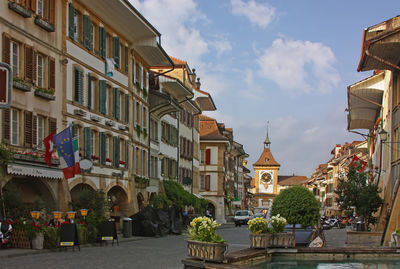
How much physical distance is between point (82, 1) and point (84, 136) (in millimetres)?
6043

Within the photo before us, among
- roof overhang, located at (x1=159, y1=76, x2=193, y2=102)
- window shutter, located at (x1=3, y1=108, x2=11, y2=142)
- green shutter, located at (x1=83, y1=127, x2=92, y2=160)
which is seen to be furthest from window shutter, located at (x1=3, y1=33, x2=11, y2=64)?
roof overhang, located at (x1=159, y1=76, x2=193, y2=102)

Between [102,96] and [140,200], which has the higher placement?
[102,96]

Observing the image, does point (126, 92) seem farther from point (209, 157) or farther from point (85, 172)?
point (209, 157)

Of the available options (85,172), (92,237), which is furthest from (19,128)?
(85,172)

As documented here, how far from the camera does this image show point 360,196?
3469 centimetres

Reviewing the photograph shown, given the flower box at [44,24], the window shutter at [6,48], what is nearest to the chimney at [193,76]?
the flower box at [44,24]

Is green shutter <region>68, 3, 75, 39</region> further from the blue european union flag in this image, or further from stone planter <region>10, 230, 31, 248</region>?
stone planter <region>10, 230, 31, 248</region>

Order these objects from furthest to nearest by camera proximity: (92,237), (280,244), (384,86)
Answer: (384,86) < (92,237) < (280,244)

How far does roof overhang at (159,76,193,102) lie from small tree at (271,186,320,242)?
28.8 meters

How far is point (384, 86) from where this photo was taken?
41.0 m

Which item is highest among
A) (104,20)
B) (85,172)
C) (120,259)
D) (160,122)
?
(104,20)

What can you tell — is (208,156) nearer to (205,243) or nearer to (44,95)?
(44,95)

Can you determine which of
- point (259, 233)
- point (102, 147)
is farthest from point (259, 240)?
point (102, 147)

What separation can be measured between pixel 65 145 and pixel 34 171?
1478 millimetres
